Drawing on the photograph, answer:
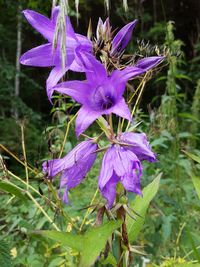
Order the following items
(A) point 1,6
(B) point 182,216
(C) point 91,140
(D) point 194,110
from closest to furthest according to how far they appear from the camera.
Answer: (C) point 91,140 → (B) point 182,216 → (D) point 194,110 → (A) point 1,6

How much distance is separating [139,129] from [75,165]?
1300 millimetres

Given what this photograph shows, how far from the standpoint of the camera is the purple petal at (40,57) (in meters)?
1.04

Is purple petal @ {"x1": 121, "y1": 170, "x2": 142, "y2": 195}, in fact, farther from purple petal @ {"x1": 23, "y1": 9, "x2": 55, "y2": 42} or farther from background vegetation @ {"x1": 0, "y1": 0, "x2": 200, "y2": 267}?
purple petal @ {"x1": 23, "y1": 9, "x2": 55, "y2": 42}

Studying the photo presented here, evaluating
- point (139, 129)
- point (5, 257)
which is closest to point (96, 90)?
point (5, 257)

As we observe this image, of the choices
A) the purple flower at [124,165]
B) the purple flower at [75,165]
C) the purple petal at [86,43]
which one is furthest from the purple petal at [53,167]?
the purple petal at [86,43]

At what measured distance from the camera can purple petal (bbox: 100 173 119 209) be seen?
37.9 inches

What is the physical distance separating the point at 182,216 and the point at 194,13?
346 inches

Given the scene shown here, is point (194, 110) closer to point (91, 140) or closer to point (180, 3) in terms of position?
point (91, 140)

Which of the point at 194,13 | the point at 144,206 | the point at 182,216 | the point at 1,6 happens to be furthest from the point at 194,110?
the point at 194,13

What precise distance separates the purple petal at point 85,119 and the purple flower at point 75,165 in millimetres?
107

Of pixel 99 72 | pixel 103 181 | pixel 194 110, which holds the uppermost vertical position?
pixel 99 72

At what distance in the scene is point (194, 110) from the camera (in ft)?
12.5

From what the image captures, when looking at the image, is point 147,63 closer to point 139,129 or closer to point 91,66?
point 91,66

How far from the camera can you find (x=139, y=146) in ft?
3.18
